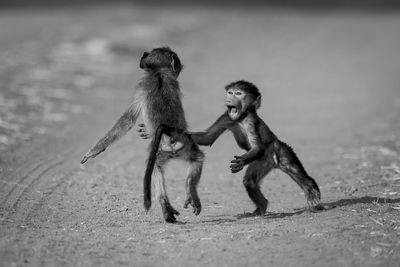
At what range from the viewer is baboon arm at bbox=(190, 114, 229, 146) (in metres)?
7.50

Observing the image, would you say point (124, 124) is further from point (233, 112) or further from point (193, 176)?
point (233, 112)

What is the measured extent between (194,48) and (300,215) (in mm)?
13594

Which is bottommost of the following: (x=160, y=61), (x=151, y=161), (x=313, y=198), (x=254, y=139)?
(x=313, y=198)

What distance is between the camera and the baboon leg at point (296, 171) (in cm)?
755

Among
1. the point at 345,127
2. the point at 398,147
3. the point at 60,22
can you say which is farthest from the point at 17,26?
the point at 398,147

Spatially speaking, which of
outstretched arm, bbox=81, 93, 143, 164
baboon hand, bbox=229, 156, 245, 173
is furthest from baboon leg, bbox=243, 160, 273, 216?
Result: outstretched arm, bbox=81, 93, 143, 164

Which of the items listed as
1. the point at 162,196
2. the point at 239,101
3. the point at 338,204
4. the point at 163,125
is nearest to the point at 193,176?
the point at 162,196

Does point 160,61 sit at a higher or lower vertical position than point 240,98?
higher

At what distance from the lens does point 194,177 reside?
24.3 feet

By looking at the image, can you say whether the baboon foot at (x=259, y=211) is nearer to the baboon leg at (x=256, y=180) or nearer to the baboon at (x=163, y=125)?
the baboon leg at (x=256, y=180)

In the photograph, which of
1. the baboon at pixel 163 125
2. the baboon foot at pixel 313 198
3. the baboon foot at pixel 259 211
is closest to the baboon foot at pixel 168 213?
the baboon at pixel 163 125

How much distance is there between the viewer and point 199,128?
40.8ft

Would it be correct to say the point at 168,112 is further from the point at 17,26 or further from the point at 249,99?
the point at 17,26

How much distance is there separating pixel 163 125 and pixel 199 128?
5181mm
